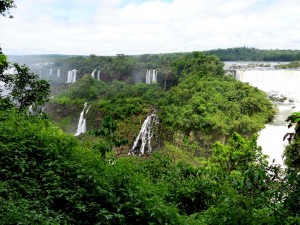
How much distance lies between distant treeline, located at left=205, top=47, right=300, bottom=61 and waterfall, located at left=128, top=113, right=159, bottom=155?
42.1 meters

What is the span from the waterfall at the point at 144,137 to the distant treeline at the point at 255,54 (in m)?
42.1

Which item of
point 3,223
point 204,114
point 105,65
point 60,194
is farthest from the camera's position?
point 105,65

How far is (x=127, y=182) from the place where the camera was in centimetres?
404

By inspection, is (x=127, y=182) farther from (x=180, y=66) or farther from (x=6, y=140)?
(x=180, y=66)

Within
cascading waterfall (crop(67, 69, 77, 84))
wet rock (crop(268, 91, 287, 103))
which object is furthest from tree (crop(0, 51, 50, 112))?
cascading waterfall (crop(67, 69, 77, 84))

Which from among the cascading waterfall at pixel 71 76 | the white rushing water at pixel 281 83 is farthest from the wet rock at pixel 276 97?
the cascading waterfall at pixel 71 76

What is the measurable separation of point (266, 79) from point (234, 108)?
10.2m

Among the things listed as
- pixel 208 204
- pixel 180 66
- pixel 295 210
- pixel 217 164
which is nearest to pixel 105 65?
pixel 180 66

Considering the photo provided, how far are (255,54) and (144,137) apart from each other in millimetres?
53829

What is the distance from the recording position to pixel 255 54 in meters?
71.9

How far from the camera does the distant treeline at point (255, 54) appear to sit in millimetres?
61938

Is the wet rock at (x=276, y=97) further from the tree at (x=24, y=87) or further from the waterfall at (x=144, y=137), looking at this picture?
the tree at (x=24, y=87)

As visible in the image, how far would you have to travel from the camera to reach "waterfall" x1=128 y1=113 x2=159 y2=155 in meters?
26.2

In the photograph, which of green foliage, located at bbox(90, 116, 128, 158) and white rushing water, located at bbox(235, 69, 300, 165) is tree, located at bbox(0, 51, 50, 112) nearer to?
green foliage, located at bbox(90, 116, 128, 158)
